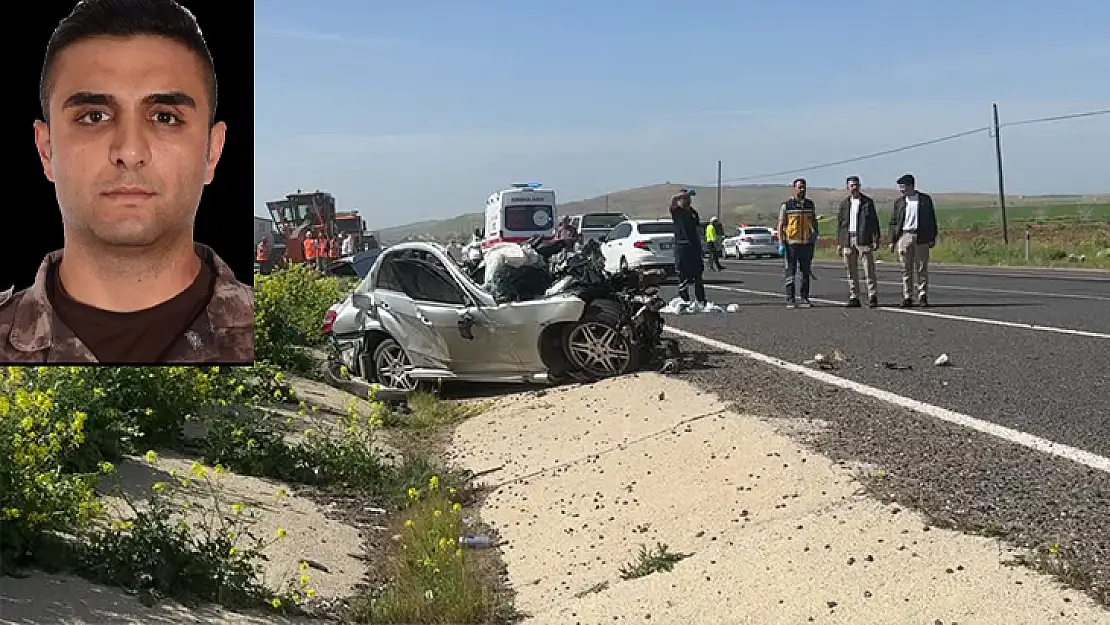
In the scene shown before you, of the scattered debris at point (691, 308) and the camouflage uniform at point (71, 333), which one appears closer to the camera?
the camouflage uniform at point (71, 333)

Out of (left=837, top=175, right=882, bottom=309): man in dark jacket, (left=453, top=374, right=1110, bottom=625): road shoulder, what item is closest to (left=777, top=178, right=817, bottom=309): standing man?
(left=837, top=175, right=882, bottom=309): man in dark jacket

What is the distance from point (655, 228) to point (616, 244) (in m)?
1.02

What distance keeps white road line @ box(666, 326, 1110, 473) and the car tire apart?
3.45 metres

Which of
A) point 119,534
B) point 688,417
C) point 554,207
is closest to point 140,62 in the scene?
point 119,534

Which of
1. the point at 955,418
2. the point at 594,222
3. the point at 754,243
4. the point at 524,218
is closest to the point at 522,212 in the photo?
the point at 524,218

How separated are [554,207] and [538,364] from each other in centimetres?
2684

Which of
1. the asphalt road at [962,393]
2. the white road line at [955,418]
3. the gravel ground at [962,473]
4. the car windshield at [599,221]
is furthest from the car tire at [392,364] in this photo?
the car windshield at [599,221]

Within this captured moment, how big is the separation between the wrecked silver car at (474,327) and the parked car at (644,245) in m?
15.9

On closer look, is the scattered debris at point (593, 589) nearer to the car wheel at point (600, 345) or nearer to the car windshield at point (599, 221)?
the car wheel at point (600, 345)

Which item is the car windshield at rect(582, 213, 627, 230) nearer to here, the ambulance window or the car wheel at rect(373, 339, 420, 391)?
the ambulance window

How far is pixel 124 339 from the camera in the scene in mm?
5328

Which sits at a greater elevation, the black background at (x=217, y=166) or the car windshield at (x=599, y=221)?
the car windshield at (x=599, y=221)

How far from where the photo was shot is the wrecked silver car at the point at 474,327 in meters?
13.0

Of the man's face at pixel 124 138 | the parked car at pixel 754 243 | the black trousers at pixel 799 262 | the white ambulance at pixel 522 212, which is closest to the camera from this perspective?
the man's face at pixel 124 138
